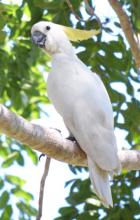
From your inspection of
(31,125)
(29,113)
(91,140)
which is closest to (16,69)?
(29,113)

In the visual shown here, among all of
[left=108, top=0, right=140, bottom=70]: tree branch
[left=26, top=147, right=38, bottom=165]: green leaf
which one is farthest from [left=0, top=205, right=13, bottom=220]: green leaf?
[left=108, top=0, right=140, bottom=70]: tree branch

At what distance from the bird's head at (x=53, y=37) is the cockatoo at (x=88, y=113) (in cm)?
11

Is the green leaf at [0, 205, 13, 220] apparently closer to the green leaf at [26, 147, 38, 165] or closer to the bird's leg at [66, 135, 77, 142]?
the green leaf at [26, 147, 38, 165]

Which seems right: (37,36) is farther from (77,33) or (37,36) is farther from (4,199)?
(4,199)

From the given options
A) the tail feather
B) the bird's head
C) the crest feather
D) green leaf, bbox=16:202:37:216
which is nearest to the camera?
Answer: the tail feather

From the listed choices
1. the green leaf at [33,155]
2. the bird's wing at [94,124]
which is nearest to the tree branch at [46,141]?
the bird's wing at [94,124]

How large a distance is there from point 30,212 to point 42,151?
150cm

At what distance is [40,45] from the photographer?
13.1 feet

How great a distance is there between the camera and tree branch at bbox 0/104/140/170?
280 centimetres

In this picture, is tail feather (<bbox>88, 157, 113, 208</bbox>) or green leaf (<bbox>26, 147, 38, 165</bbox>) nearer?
tail feather (<bbox>88, 157, 113, 208</bbox>)

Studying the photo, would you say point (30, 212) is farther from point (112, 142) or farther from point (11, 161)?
point (112, 142)

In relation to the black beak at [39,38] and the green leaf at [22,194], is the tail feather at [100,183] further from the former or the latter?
the green leaf at [22,194]

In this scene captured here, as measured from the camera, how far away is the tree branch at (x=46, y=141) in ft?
9.20

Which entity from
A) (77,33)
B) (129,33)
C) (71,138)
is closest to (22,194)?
(71,138)
